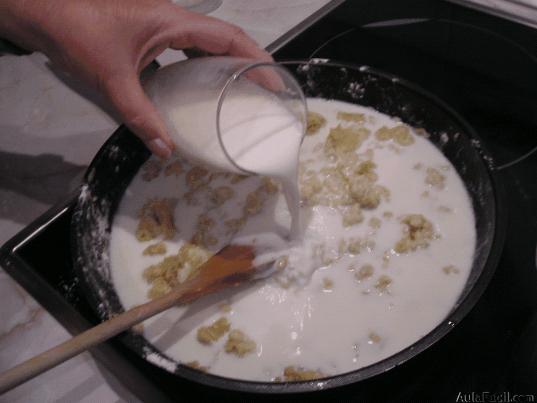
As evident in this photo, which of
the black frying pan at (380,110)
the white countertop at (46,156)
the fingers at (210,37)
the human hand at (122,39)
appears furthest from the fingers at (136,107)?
the white countertop at (46,156)

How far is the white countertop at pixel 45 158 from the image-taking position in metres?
0.84

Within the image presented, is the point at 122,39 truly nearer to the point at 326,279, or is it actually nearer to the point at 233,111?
the point at 233,111

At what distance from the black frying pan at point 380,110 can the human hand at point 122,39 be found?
0.24m

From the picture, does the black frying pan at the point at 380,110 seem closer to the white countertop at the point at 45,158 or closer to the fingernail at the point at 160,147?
the white countertop at the point at 45,158

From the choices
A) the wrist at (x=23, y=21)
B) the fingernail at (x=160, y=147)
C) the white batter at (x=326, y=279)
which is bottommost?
the white batter at (x=326, y=279)

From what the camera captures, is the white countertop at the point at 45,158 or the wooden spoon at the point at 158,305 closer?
the wooden spoon at the point at 158,305

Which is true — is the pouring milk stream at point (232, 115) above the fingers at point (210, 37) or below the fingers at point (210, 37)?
below

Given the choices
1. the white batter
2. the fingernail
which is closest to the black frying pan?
the white batter

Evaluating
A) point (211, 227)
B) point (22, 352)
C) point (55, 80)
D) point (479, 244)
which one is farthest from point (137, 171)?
point (479, 244)

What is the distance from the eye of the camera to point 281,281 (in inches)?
34.8

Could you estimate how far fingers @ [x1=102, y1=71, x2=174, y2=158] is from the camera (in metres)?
0.77

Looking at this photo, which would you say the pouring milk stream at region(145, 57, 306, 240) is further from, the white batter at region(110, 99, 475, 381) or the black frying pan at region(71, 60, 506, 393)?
the black frying pan at region(71, 60, 506, 393)

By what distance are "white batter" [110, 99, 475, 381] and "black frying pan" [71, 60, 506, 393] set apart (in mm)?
36

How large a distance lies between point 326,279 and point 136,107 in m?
0.44
